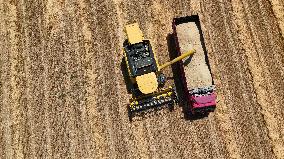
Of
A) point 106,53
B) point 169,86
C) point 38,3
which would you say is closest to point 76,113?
point 106,53

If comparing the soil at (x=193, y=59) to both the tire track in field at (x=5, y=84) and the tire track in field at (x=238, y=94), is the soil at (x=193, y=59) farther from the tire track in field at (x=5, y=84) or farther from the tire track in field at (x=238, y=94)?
the tire track in field at (x=5, y=84)

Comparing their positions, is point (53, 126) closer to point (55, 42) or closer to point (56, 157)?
point (56, 157)

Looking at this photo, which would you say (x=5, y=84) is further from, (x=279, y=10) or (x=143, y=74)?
(x=279, y=10)

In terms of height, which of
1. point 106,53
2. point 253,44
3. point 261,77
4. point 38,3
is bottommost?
point 261,77

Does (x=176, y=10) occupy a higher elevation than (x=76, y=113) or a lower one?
higher

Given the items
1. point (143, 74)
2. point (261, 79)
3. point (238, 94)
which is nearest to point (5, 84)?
point (143, 74)

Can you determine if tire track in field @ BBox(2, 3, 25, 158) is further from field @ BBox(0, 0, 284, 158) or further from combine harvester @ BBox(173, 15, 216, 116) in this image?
combine harvester @ BBox(173, 15, 216, 116)
